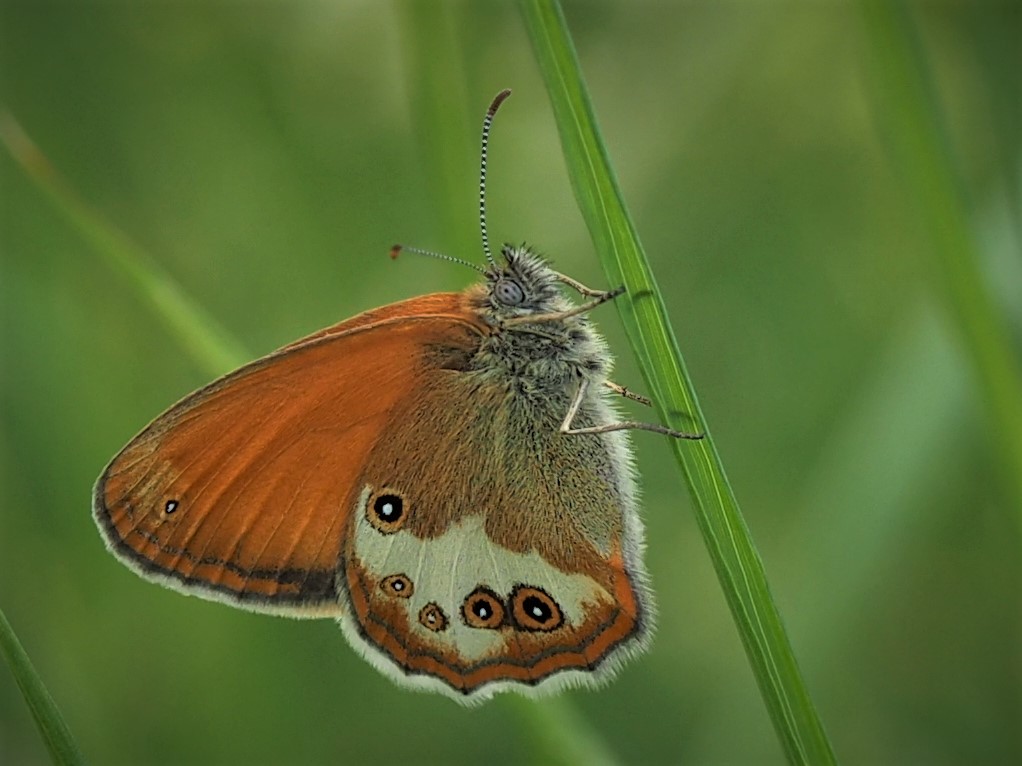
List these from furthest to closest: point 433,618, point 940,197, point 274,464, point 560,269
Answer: point 560,269 → point 433,618 → point 274,464 → point 940,197

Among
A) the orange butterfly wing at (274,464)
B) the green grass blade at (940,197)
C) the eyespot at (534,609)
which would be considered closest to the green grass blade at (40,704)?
the orange butterfly wing at (274,464)

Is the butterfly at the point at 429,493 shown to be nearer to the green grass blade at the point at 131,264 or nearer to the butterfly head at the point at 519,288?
the butterfly head at the point at 519,288

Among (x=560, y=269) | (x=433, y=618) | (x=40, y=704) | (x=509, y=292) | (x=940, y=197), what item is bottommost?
(x=40, y=704)

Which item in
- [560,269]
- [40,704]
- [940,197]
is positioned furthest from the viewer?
[560,269]

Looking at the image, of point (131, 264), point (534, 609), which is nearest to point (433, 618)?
point (534, 609)

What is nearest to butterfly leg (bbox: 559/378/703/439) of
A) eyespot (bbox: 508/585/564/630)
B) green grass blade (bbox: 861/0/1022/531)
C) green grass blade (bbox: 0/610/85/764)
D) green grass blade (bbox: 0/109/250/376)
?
eyespot (bbox: 508/585/564/630)

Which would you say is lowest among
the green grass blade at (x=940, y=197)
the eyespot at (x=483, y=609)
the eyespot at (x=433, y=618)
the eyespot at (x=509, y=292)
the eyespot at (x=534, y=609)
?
the eyespot at (x=433, y=618)

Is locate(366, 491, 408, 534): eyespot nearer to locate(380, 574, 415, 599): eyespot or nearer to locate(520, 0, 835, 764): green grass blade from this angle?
locate(380, 574, 415, 599): eyespot

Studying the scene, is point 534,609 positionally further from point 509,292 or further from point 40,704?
point 40,704
